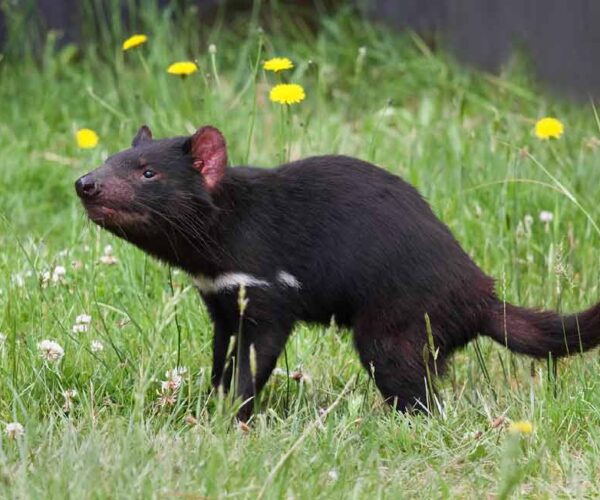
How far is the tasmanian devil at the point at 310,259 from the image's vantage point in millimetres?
3857

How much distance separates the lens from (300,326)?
4.55 metres

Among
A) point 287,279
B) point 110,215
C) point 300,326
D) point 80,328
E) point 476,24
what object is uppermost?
point 110,215

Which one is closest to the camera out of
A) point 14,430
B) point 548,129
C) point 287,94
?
point 14,430

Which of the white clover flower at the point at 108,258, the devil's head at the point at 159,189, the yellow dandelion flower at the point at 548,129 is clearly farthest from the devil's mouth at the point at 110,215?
the yellow dandelion flower at the point at 548,129

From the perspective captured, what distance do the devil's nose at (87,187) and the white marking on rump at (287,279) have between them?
2.02ft

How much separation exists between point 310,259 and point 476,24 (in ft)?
15.1

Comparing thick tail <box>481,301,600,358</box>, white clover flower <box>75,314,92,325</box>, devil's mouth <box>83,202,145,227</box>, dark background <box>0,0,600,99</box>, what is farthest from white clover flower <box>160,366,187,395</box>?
dark background <box>0,0,600,99</box>

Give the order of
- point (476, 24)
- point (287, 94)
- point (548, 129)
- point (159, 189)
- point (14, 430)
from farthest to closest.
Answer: point (476, 24), point (548, 129), point (287, 94), point (159, 189), point (14, 430)

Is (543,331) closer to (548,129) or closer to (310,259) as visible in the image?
(310,259)

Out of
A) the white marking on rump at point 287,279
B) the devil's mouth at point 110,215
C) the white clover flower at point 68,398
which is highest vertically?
the devil's mouth at point 110,215

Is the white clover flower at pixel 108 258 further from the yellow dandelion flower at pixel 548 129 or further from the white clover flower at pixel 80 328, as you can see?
the yellow dandelion flower at pixel 548 129

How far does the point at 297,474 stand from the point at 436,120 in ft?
13.1

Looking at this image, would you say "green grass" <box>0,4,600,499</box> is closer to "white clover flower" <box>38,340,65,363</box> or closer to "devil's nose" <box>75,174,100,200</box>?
"white clover flower" <box>38,340,65,363</box>

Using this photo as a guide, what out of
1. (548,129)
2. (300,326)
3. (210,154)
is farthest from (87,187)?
(548,129)
